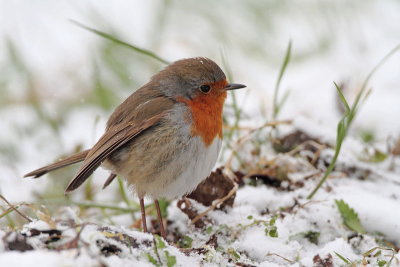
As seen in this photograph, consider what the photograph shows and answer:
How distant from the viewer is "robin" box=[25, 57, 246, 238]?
3.34 meters

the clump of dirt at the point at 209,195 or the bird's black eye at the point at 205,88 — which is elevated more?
the bird's black eye at the point at 205,88

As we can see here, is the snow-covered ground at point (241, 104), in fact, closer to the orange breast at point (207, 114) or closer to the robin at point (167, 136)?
the robin at point (167, 136)

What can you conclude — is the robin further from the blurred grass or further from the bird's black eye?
the blurred grass

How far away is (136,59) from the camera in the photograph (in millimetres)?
6574

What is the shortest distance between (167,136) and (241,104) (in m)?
2.71

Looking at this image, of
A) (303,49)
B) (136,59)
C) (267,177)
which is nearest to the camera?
(267,177)

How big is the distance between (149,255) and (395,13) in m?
5.64

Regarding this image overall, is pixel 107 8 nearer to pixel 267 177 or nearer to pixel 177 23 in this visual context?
pixel 177 23

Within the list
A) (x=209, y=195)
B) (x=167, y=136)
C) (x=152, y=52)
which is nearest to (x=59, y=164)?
(x=167, y=136)

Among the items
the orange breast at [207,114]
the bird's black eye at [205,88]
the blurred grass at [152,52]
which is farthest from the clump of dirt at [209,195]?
the blurred grass at [152,52]

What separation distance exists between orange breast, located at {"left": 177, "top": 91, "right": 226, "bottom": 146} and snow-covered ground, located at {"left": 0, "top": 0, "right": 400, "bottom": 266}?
1.46 ft

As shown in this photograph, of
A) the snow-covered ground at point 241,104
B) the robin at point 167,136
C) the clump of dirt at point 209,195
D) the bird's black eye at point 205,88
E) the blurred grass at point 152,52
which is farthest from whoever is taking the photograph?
the blurred grass at point 152,52

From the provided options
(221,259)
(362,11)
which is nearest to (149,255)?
(221,259)

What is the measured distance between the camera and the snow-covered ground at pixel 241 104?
2.74 meters
